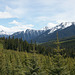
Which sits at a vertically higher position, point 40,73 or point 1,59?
point 40,73

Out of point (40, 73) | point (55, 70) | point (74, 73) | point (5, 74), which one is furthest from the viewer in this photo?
point (5, 74)

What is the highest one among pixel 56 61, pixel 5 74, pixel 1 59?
pixel 56 61

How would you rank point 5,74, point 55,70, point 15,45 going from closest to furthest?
point 55,70 → point 5,74 → point 15,45

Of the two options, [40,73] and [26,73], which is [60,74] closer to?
[40,73]

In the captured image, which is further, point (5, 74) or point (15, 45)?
point (15, 45)

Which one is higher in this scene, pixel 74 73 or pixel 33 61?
pixel 33 61

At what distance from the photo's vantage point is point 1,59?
128ft

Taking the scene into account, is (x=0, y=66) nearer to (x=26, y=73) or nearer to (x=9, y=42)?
(x=26, y=73)

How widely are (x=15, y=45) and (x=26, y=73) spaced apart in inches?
3865

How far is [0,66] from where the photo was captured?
37781 millimetres

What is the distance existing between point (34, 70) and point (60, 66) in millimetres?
2972

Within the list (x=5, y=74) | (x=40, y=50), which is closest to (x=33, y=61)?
(x=5, y=74)

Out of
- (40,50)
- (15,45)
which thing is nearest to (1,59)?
(15,45)

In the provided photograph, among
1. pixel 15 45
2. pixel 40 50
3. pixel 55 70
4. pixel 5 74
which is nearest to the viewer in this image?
pixel 55 70
